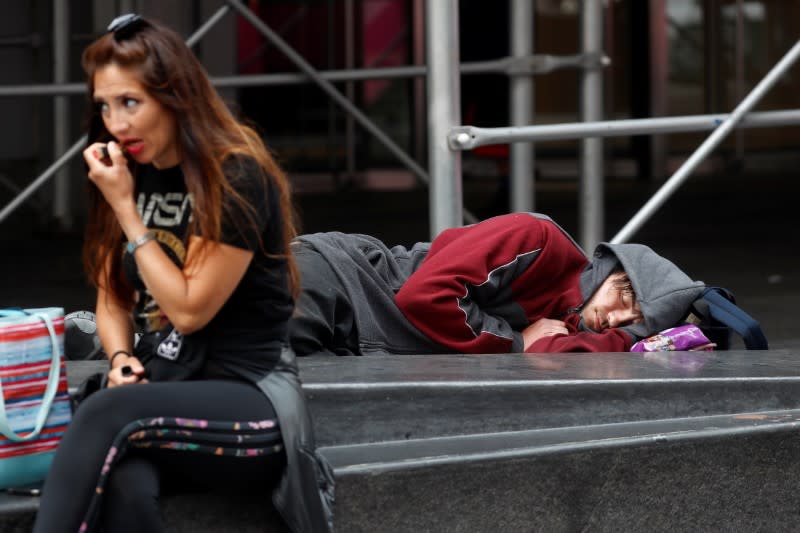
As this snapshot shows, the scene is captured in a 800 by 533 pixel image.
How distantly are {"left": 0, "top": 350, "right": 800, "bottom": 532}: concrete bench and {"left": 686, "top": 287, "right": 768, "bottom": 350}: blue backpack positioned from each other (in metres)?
0.41

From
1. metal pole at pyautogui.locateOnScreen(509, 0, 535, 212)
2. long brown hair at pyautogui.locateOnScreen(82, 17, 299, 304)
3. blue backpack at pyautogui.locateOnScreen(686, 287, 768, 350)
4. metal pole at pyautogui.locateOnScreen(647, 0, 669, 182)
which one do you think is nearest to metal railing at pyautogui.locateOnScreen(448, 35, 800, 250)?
blue backpack at pyautogui.locateOnScreen(686, 287, 768, 350)

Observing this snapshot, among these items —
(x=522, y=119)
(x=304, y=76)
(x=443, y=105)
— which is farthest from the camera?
(x=304, y=76)

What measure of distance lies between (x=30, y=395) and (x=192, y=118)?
61 centimetres

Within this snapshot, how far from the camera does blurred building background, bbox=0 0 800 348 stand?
9602mm

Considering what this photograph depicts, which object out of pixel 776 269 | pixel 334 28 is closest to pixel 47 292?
pixel 776 269

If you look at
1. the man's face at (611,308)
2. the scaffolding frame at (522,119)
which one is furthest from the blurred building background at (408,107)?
the man's face at (611,308)

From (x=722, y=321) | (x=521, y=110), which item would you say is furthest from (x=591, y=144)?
(x=722, y=321)

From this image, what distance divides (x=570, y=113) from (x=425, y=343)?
14.9 m

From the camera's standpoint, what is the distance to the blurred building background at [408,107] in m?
9.60

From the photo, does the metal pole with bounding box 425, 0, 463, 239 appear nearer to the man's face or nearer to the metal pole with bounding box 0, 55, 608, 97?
the man's face

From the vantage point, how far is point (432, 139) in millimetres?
4770

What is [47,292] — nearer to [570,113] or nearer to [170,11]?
[170,11]

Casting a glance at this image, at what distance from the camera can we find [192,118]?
2.71 m

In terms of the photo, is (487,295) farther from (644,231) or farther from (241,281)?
(644,231)
